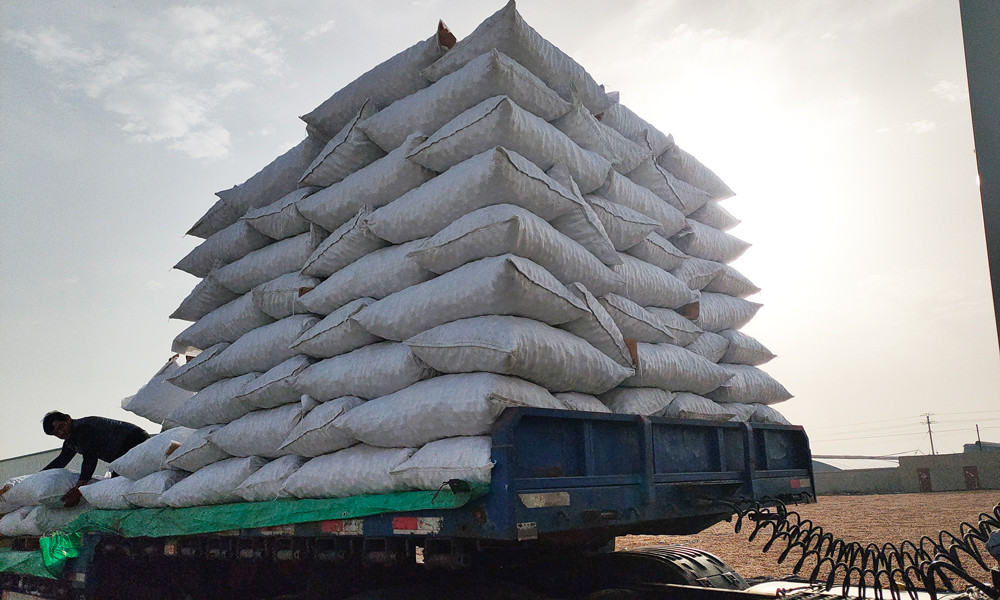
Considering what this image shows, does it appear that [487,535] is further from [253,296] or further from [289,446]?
[253,296]

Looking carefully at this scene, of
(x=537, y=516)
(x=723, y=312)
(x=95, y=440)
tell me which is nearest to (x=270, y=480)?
(x=537, y=516)

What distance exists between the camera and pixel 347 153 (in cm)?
437

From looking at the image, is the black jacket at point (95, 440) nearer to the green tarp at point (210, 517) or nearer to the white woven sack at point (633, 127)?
the green tarp at point (210, 517)

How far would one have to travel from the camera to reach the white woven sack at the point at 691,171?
16.9 feet

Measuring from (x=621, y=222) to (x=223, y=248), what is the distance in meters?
3.04

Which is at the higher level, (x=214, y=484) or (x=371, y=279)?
(x=371, y=279)

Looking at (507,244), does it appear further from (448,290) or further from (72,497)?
(72,497)

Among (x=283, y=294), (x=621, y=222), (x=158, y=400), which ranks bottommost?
(x=158, y=400)

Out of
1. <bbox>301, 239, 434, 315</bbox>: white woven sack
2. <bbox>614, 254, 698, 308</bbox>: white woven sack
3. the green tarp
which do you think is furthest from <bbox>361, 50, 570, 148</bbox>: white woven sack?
the green tarp

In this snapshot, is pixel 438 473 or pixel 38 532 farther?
pixel 38 532

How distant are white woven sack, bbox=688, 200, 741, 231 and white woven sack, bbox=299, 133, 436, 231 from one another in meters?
2.36

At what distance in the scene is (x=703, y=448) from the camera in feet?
12.0

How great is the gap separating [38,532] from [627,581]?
452 cm

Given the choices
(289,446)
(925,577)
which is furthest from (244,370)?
(925,577)
